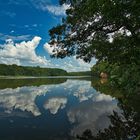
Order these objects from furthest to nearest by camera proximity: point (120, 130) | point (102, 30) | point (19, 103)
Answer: point (19, 103)
point (102, 30)
point (120, 130)

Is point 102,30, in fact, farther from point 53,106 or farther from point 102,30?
point 53,106

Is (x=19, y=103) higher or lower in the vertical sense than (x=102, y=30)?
lower

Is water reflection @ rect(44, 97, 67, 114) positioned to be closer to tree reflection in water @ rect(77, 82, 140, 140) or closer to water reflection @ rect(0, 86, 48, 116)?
water reflection @ rect(0, 86, 48, 116)

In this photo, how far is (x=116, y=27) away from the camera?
910 inches

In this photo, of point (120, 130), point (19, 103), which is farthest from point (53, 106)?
point (120, 130)

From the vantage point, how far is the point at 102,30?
23891 mm

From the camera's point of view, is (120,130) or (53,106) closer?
(120,130)

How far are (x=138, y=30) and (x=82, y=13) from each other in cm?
387

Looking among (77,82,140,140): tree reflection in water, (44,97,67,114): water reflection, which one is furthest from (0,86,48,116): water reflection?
(77,82,140,140): tree reflection in water

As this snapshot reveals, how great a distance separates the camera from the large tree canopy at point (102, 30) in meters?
19.3

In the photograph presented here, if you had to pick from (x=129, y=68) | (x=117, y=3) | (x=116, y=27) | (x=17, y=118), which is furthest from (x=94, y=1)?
(x=129, y=68)

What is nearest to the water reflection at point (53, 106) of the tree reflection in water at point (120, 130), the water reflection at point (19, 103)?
the water reflection at point (19, 103)

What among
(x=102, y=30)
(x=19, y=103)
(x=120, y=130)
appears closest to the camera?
(x=120, y=130)

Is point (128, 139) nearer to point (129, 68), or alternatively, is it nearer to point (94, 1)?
point (94, 1)
